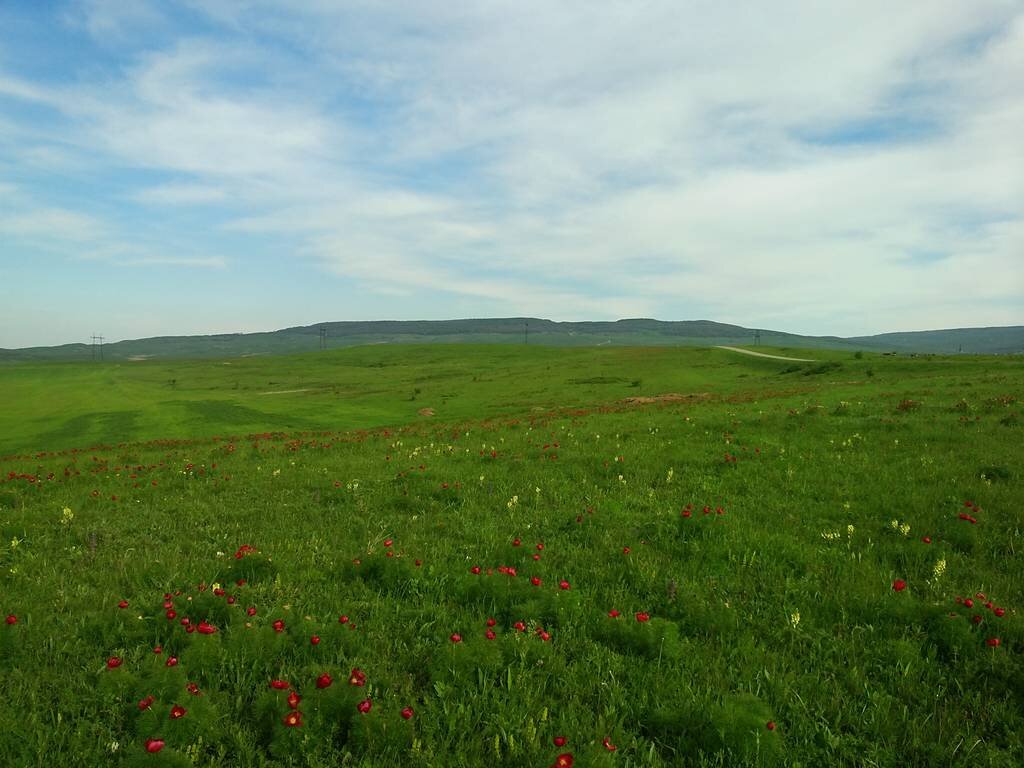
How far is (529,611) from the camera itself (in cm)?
681

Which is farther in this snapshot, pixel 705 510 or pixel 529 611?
pixel 705 510

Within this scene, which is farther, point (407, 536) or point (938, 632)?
point (407, 536)

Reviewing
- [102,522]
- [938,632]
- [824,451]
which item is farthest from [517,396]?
[938,632]

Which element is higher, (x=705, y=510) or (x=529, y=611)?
(x=705, y=510)

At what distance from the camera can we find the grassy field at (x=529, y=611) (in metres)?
4.89

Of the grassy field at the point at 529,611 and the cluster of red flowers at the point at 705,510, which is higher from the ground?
the cluster of red flowers at the point at 705,510

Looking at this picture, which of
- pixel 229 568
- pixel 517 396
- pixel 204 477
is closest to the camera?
pixel 229 568

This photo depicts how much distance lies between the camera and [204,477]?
15.2m

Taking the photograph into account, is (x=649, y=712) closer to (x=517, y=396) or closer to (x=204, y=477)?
(x=204, y=477)

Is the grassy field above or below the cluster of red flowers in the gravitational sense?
below

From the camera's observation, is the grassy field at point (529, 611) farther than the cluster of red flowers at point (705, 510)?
No

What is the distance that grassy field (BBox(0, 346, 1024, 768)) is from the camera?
16.1 feet

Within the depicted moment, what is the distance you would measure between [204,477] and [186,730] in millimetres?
12030

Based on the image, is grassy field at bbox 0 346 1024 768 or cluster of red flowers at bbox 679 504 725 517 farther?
cluster of red flowers at bbox 679 504 725 517
